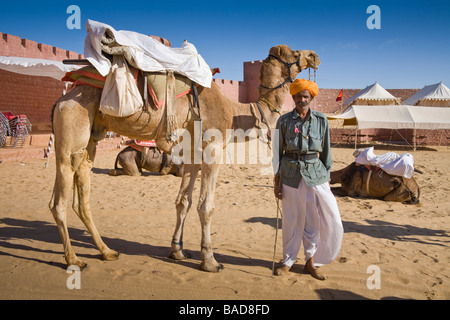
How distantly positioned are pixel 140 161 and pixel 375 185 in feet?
20.2

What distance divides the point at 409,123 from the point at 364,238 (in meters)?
17.3

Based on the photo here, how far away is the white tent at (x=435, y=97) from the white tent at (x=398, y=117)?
6.39 metres

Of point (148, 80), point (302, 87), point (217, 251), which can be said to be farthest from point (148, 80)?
point (217, 251)

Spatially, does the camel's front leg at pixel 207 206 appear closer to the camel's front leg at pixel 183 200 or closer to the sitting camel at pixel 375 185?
the camel's front leg at pixel 183 200

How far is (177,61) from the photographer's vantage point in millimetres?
3625

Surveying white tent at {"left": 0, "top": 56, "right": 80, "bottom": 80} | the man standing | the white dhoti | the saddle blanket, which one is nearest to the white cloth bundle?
the man standing

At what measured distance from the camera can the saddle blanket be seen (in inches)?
275

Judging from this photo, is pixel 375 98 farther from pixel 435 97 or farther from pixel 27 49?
pixel 27 49

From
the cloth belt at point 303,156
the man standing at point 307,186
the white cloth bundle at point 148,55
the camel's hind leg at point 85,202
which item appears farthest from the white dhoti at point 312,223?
the camel's hind leg at point 85,202

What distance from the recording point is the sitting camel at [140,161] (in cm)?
939

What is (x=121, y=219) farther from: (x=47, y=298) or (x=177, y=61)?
(x=177, y=61)

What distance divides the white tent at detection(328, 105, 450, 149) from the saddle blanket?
12.5 meters

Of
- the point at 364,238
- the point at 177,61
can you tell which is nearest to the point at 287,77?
the point at 177,61
